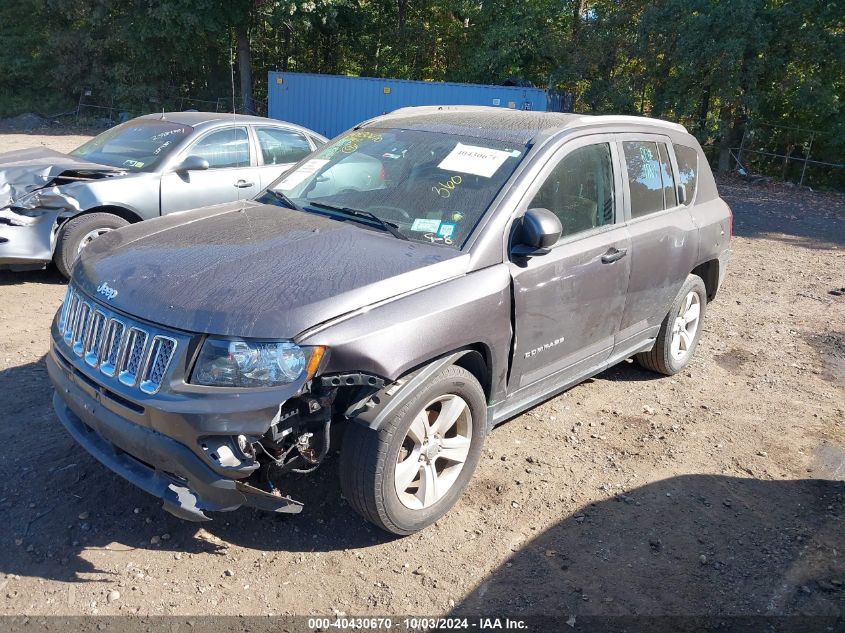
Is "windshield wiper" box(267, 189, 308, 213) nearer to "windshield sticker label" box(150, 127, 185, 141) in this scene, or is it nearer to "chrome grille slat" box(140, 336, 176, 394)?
"chrome grille slat" box(140, 336, 176, 394)

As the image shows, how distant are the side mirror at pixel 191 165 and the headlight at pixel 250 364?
15.7ft

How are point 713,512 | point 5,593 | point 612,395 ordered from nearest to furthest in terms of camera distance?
point 5,593, point 713,512, point 612,395

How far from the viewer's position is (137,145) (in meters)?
7.53

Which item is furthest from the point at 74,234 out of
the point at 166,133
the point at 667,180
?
the point at 667,180

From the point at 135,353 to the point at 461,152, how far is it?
6.83 feet

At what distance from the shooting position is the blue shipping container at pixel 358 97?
21.9 metres

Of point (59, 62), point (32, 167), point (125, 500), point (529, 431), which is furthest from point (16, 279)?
point (59, 62)

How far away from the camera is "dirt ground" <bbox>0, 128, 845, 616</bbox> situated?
3.21 meters

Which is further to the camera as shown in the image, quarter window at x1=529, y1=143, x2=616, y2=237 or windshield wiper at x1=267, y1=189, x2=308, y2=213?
windshield wiper at x1=267, y1=189, x2=308, y2=213

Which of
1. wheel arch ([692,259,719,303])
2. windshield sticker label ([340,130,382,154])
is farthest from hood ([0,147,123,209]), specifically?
wheel arch ([692,259,719,303])

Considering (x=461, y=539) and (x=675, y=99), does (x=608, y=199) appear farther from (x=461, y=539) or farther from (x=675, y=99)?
(x=675, y=99)

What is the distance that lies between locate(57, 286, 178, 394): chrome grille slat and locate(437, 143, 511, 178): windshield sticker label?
186 centimetres

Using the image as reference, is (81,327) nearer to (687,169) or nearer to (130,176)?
(130,176)

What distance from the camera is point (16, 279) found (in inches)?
276
